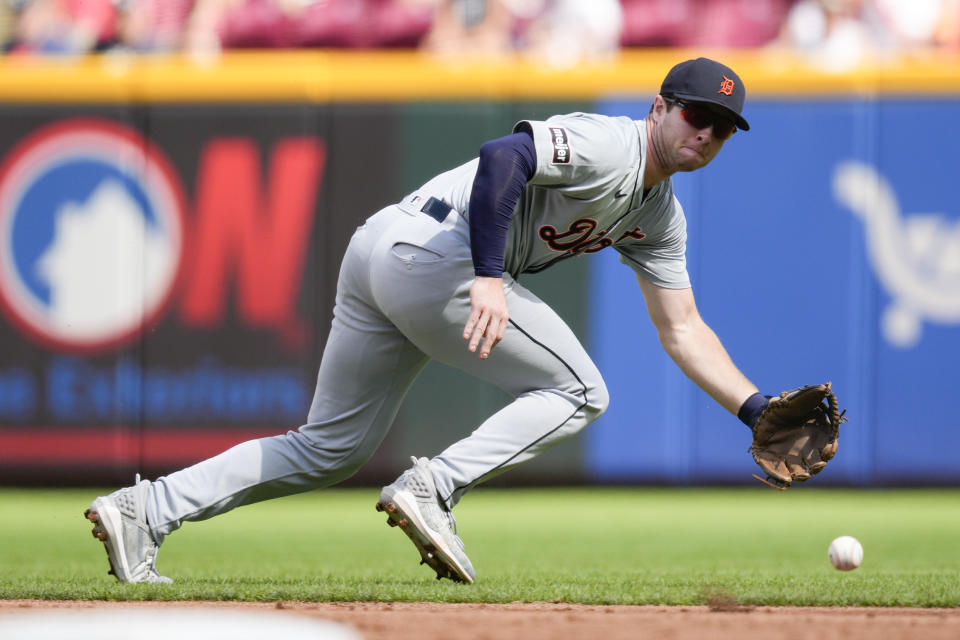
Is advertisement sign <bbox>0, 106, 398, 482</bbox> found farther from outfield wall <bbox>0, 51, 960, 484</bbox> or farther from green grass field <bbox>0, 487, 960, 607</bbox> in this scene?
green grass field <bbox>0, 487, 960, 607</bbox>

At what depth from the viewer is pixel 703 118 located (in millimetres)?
2826

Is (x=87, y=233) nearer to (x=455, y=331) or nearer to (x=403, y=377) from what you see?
(x=403, y=377)

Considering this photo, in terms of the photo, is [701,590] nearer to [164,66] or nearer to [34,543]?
[34,543]

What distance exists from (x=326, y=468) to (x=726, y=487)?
3.70 metres

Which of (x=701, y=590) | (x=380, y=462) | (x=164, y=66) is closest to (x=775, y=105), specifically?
(x=380, y=462)

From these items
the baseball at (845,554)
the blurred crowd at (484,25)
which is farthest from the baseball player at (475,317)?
the blurred crowd at (484,25)

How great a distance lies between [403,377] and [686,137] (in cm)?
92

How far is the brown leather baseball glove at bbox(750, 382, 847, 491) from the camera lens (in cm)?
313

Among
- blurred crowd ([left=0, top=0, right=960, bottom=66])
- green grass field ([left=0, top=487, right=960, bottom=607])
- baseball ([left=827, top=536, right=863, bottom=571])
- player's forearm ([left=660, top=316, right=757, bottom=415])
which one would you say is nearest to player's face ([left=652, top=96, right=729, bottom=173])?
player's forearm ([left=660, top=316, right=757, bottom=415])

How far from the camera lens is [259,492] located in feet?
10.2

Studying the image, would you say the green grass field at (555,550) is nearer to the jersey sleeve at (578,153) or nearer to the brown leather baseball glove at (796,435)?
the brown leather baseball glove at (796,435)

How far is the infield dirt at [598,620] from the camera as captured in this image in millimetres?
2447

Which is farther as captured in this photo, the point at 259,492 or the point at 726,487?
the point at 726,487

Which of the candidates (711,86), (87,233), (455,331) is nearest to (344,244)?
(87,233)
